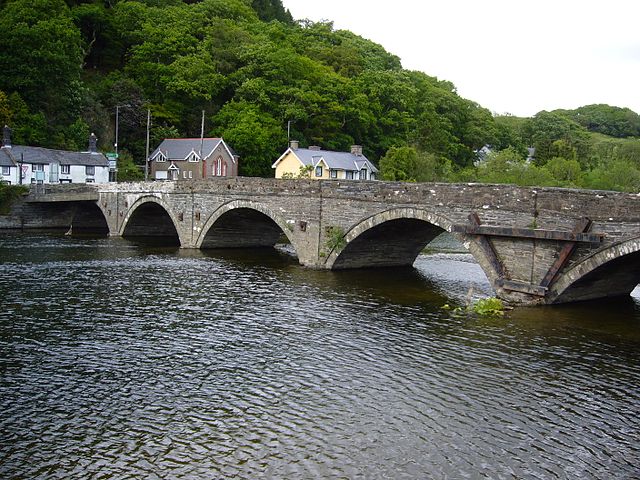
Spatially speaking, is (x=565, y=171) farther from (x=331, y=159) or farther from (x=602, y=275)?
(x=602, y=275)

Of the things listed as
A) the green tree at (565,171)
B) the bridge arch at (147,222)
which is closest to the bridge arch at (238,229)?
the bridge arch at (147,222)

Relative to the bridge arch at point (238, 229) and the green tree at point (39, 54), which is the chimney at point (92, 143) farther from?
the bridge arch at point (238, 229)

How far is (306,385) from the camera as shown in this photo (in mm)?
14570

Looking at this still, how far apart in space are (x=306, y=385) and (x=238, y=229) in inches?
1058

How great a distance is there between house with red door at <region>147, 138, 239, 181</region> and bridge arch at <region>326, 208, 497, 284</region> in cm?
3615

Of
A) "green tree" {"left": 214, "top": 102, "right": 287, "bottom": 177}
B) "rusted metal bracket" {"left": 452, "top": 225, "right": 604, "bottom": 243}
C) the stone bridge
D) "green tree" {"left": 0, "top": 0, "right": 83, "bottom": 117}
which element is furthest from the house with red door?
"rusted metal bracket" {"left": 452, "top": 225, "right": 604, "bottom": 243}

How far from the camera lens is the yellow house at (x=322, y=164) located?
213 ft

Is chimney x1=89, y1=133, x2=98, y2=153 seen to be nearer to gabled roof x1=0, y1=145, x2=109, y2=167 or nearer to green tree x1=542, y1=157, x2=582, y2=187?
gabled roof x1=0, y1=145, x2=109, y2=167

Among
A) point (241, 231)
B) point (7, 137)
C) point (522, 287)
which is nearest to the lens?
point (522, 287)

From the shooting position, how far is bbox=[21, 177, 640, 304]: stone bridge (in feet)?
67.1

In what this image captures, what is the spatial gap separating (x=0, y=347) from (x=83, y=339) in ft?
6.81

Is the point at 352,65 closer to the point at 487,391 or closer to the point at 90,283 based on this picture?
the point at 90,283

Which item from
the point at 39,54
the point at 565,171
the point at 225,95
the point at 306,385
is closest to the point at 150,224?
the point at 39,54

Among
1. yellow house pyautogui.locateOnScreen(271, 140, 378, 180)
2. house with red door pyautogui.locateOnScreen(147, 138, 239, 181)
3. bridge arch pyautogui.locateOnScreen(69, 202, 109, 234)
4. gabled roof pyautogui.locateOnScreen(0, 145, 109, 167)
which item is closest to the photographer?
bridge arch pyautogui.locateOnScreen(69, 202, 109, 234)
